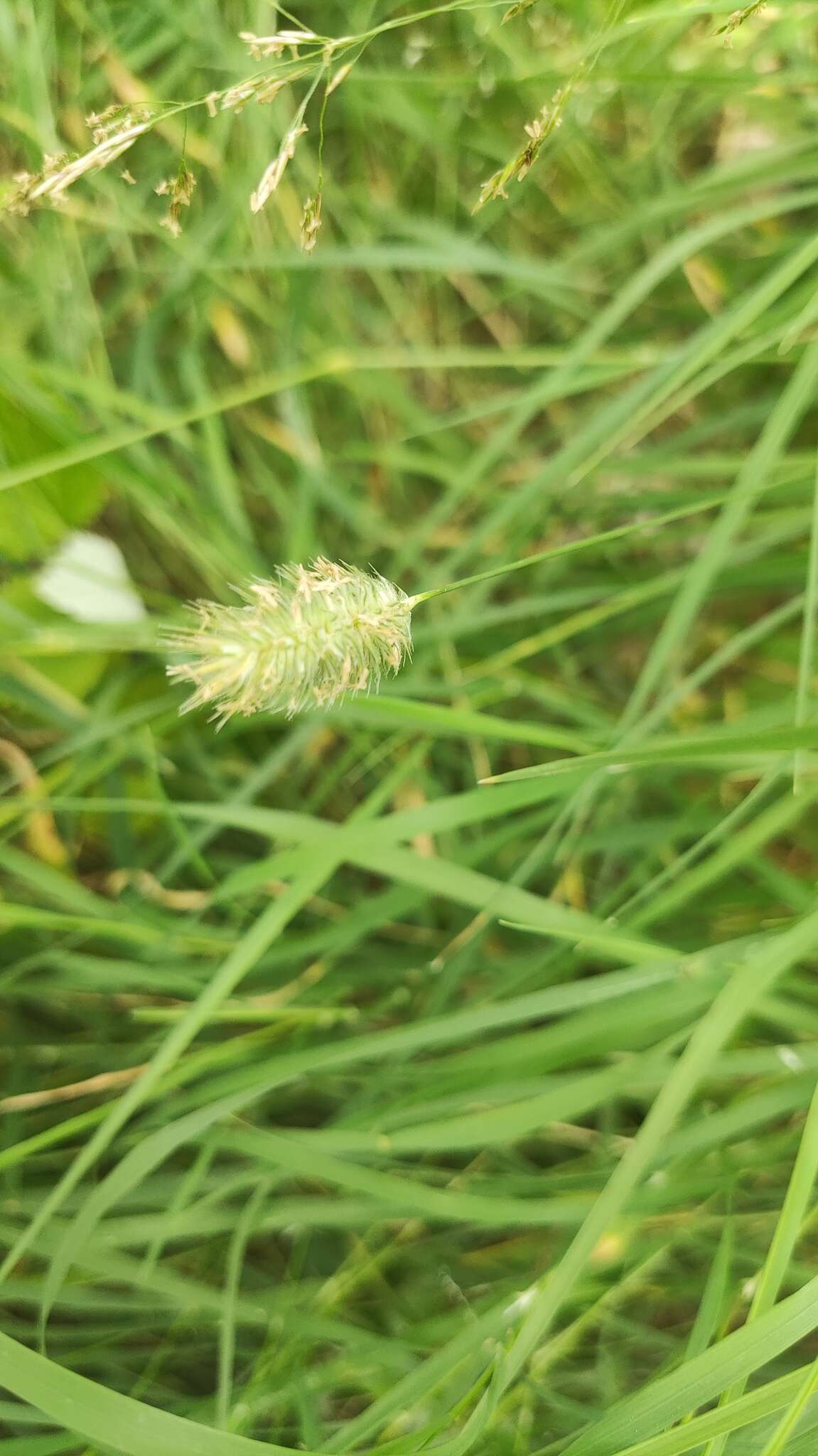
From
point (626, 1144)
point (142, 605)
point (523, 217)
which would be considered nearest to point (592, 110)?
point (523, 217)

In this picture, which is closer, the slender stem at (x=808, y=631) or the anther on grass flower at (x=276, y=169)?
the anther on grass flower at (x=276, y=169)

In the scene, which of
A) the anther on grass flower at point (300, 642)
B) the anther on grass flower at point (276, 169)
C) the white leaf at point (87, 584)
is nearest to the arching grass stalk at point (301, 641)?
the anther on grass flower at point (300, 642)

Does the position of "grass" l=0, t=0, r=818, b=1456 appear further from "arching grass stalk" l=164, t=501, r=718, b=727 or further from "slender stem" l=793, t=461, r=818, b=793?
"arching grass stalk" l=164, t=501, r=718, b=727

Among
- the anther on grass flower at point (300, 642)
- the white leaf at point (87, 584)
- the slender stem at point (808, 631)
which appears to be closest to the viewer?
the anther on grass flower at point (300, 642)

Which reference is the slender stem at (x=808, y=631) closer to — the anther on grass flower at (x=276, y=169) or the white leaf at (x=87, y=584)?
the anther on grass flower at (x=276, y=169)

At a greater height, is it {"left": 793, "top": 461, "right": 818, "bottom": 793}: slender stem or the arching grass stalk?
{"left": 793, "top": 461, "right": 818, "bottom": 793}: slender stem

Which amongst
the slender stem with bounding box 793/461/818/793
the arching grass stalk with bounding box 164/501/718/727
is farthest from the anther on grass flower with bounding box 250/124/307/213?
the slender stem with bounding box 793/461/818/793

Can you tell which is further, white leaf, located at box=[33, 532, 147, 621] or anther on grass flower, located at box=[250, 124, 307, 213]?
white leaf, located at box=[33, 532, 147, 621]

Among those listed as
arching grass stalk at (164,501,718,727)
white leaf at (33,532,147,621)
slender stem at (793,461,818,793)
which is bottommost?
arching grass stalk at (164,501,718,727)

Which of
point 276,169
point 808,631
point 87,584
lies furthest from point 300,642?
point 87,584
